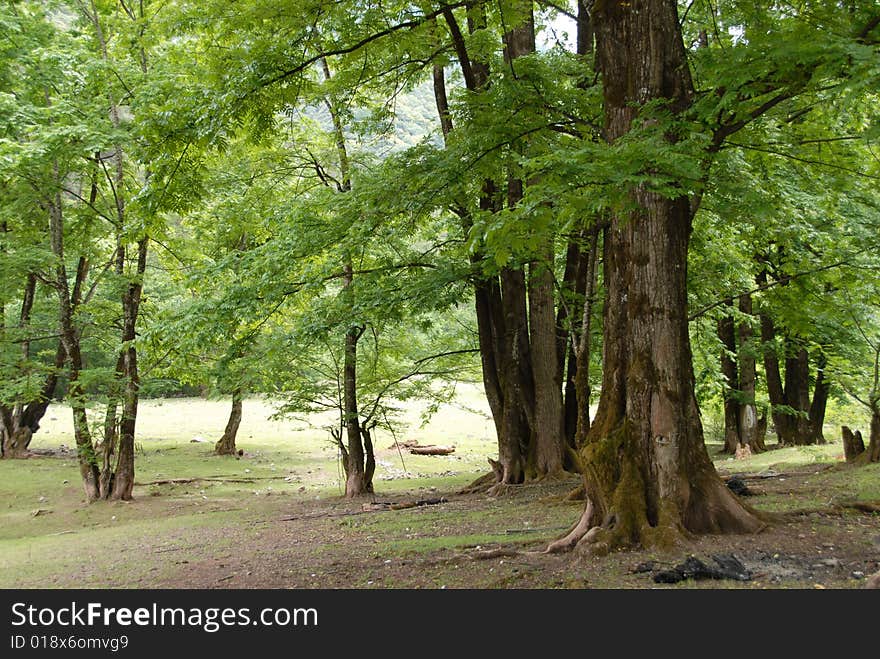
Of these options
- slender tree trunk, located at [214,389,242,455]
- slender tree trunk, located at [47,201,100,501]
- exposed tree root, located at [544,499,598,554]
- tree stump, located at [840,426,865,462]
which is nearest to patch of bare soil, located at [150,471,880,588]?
exposed tree root, located at [544,499,598,554]

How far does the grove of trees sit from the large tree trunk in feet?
0.07

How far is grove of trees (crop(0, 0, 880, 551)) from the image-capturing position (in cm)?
590

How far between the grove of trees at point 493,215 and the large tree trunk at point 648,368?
0.07 ft

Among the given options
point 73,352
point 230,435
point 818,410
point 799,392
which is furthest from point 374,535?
point 230,435

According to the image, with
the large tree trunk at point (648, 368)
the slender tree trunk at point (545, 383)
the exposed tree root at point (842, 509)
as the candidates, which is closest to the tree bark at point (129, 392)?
the slender tree trunk at point (545, 383)

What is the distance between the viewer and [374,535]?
870 cm

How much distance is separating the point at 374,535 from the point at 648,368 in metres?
4.35

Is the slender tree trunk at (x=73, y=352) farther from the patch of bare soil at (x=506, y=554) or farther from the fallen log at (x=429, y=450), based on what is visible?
the fallen log at (x=429, y=450)

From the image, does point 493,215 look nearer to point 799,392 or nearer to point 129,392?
point 129,392

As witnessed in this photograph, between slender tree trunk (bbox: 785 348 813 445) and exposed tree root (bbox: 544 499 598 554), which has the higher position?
slender tree trunk (bbox: 785 348 813 445)

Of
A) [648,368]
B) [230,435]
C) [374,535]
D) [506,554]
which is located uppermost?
[648,368]

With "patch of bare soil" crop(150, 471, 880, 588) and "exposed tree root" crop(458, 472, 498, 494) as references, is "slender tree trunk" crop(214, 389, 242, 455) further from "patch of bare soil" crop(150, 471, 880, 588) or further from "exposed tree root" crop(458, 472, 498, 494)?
"patch of bare soil" crop(150, 471, 880, 588)

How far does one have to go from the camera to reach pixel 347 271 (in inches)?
491

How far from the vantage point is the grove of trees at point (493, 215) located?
232 inches
